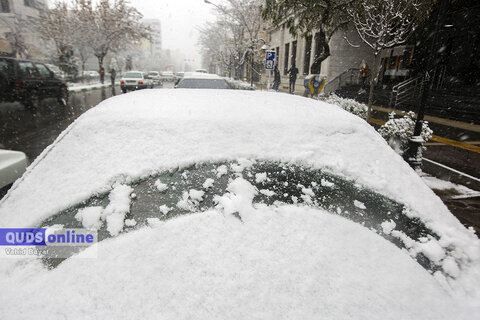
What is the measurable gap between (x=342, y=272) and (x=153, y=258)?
79 cm

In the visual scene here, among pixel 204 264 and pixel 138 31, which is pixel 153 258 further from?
pixel 138 31

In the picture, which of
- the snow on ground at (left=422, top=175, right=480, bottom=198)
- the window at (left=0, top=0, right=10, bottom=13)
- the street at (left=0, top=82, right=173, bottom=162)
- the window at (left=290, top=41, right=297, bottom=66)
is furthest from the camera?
the window at (left=0, top=0, right=10, bottom=13)

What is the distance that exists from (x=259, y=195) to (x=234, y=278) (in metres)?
0.51

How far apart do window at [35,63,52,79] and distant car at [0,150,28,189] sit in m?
11.9

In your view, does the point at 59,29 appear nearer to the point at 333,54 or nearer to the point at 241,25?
the point at 241,25

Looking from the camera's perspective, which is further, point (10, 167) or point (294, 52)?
point (294, 52)

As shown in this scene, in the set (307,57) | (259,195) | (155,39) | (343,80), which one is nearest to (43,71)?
(259,195)

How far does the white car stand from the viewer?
1044 mm

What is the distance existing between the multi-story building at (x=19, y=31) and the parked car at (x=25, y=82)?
A: 24729 millimetres

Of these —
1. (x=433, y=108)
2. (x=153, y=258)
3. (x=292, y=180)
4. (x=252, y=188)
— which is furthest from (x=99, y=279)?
(x=433, y=108)

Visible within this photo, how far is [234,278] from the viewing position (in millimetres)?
1091

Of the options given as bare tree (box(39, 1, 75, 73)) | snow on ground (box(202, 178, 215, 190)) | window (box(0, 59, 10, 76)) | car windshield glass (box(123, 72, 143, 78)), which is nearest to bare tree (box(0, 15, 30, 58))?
bare tree (box(39, 1, 75, 73))

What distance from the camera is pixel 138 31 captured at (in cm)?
3591

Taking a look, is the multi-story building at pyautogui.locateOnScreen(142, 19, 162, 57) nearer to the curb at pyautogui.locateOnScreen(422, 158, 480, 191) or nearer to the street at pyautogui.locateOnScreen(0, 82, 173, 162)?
the street at pyautogui.locateOnScreen(0, 82, 173, 162)
